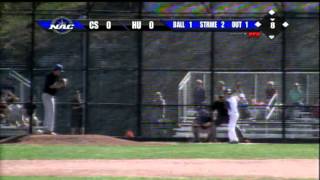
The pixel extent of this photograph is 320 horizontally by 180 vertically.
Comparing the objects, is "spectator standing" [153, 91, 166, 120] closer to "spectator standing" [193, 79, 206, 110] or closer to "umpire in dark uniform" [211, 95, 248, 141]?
"spectator standing" [193, 79, 206, 110]

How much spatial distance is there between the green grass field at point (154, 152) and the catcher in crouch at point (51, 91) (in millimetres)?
2234

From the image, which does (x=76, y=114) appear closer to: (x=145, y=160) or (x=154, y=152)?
(x=154, y=152)

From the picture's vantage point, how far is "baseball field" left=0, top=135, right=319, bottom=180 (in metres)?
12.2

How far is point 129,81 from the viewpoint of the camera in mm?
20531

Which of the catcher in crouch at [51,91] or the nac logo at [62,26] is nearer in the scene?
the nac logo at [62,26]

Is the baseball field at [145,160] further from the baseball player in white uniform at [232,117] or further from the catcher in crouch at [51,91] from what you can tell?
the catcher in crouch at [51,91]

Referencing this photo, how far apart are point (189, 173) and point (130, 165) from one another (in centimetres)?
159

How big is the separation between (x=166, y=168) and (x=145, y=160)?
1.33 m

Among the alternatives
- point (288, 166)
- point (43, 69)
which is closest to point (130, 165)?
point (288, 166)

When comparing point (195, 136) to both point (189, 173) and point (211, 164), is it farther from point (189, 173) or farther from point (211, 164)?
point (189, 173)

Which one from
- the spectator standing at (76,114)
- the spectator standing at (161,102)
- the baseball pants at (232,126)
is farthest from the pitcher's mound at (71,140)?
the baseball pants at (232,126)

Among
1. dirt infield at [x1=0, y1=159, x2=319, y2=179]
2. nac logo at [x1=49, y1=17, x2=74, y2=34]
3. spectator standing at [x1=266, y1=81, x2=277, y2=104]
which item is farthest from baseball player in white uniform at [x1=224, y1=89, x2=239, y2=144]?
nac logo at [x1=49, y1=17, x2=74, y2=34]

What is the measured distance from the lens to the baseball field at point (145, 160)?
39.9 ft
